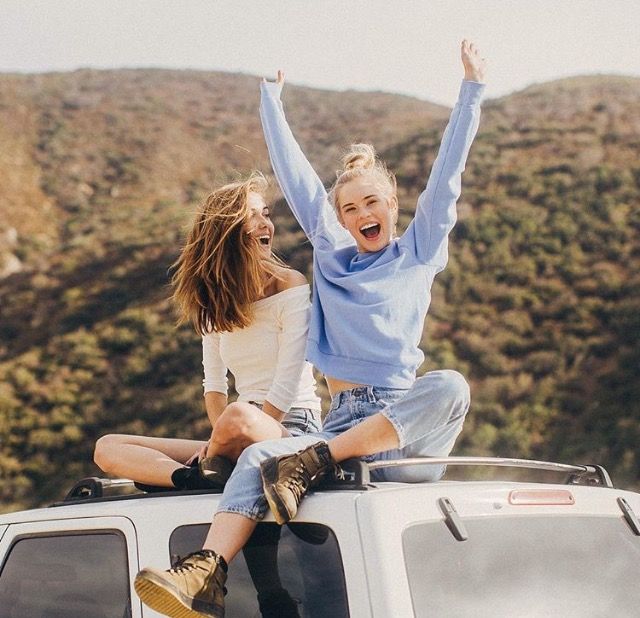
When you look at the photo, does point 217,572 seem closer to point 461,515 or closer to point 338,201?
point 461,515

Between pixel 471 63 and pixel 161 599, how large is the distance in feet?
7.93

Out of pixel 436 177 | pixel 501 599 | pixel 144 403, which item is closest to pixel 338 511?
pixel 501 599

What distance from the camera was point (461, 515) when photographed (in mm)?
3076

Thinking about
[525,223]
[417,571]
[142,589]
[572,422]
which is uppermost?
[417,571]

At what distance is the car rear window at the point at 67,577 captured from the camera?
3.55 meters

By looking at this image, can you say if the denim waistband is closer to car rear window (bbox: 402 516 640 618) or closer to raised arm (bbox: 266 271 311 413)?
raised arm (bbox: 266 271 311 413)

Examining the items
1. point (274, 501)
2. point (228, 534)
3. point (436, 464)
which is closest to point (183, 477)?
point (228, 534)

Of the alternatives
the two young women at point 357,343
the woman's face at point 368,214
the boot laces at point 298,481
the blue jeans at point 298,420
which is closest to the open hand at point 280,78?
the two young women at point 357,343

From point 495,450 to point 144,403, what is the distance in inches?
382

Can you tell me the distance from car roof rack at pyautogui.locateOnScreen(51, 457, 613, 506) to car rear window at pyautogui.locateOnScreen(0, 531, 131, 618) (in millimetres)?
237

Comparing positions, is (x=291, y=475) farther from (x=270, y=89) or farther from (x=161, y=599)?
(x=270, y=89)

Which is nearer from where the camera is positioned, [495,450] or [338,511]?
[338,511]

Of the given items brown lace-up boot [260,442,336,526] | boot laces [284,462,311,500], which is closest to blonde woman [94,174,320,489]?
brown lace-up boot [260,442,336,526]

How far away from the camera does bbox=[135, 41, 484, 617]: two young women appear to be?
126 inches
